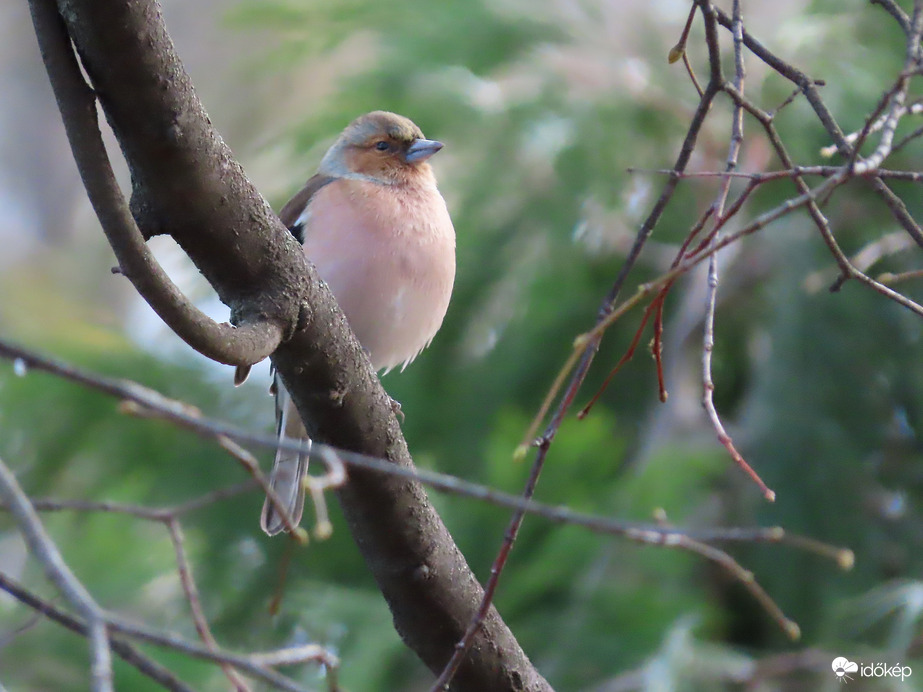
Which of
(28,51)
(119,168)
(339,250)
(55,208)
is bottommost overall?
(55,208)

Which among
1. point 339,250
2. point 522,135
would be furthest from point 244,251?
point 522,135

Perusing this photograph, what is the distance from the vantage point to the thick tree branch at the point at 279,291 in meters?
1.71

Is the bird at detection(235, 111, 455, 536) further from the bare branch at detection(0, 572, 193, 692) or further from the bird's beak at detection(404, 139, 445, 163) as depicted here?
the bare branch at detection(0, 572, 193, 692)

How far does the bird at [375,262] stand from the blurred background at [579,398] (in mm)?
Result: 933

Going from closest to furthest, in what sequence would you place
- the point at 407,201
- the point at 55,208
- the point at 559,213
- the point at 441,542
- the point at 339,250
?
1. the point at 441,542
2. the point at 339,250
3. the point at 407,201
4. the point at 559,213
5. the point at 55,208

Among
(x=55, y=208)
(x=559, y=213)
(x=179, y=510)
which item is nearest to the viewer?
(x=179, y=510)

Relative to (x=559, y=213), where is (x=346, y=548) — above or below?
below

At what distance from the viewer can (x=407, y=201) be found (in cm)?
379

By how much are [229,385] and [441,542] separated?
11.3 feet

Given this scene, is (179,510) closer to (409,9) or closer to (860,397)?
(860,397)

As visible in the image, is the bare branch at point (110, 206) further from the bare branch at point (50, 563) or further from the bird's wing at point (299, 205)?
the bird's wing at point (299, 205)

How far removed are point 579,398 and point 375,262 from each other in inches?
75.7
